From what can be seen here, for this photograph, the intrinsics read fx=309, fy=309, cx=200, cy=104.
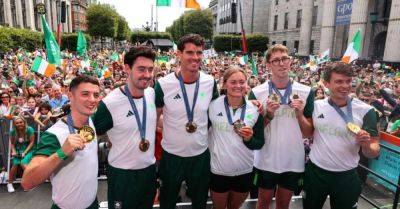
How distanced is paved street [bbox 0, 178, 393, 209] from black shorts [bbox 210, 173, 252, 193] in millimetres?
1703

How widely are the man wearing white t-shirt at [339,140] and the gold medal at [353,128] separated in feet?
0.26

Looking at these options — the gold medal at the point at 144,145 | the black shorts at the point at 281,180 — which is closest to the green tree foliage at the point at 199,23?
the black shorts at the point at 281,180

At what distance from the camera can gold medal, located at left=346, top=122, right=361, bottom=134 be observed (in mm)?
3143

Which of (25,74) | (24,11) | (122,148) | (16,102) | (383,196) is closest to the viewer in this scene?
(122,148)

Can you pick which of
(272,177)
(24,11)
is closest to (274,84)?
(272,177)

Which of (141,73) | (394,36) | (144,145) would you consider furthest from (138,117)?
(394,36)

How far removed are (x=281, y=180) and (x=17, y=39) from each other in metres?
42.7

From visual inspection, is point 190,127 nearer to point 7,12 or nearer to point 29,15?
point 7,12

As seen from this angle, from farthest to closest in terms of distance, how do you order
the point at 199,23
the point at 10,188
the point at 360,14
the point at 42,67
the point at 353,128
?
1. the point at 199,23
2. the point at 360,14
3. the point at 42,67
4. the point at 10,188
5. the point at 353,128

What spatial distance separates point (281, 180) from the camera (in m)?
3.85

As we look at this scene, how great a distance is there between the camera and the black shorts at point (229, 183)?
3744 mm

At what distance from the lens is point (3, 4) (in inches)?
1774

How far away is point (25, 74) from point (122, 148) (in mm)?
13268

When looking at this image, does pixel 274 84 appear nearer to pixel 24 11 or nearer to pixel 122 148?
pixel 122 148
